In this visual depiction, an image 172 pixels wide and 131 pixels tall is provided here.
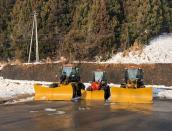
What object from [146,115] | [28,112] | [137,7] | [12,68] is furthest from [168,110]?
[137,7]

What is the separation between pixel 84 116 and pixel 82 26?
3735cm

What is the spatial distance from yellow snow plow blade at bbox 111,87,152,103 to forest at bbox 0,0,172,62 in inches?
1052

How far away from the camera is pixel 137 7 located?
180 ft

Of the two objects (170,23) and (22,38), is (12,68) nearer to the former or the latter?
(22,38)

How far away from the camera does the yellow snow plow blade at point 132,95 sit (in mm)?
25141

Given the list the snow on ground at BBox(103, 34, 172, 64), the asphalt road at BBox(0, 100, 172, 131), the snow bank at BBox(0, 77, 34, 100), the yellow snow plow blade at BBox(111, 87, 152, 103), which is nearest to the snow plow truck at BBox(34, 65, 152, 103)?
the yellow snow plow blade at BBox(111, 87, 152, 103)

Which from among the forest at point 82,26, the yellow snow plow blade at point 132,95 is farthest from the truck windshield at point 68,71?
the forest at point 82,26

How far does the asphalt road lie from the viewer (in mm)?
16469

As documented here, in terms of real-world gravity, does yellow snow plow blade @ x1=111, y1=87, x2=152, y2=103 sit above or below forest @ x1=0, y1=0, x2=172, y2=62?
below

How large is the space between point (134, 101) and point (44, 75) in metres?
21.8

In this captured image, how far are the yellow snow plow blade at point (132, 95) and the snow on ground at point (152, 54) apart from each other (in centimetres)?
2351

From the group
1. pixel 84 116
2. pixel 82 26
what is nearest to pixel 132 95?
pixel 84 116

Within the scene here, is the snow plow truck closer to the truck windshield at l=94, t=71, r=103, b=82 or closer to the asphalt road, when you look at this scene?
the truck windshield at l=94, t=71, r=103, b=82

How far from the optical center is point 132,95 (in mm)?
25266
